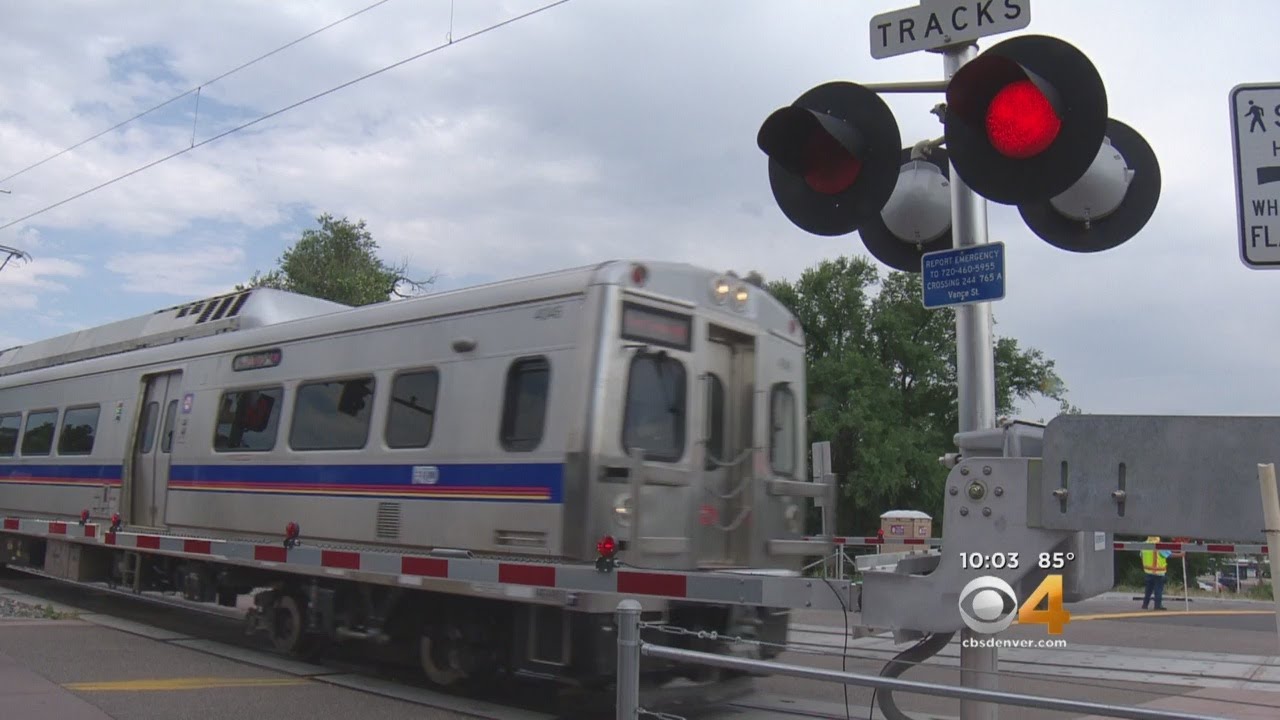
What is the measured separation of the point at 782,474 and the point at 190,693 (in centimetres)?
490

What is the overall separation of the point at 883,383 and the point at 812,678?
40.5 m

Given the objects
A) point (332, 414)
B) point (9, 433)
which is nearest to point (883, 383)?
point (9, 433)

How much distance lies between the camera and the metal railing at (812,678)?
9.57 ft

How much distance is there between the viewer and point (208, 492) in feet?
36.1

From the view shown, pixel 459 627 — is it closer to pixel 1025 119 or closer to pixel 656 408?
pixel 656 408

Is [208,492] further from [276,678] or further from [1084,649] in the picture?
[1084,649]

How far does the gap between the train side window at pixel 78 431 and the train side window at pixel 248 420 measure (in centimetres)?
358

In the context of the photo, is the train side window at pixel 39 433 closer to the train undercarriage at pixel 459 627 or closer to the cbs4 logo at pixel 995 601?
the train undercarriage at pixel 459 627

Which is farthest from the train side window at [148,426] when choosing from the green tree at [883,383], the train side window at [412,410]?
the green tree at [883,383]

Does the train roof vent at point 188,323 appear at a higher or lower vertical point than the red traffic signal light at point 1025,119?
higher

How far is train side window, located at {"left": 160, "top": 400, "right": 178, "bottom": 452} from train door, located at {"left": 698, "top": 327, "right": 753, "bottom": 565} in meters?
6.73

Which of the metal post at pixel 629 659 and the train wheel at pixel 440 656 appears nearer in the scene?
the metal post at pixel 629 659

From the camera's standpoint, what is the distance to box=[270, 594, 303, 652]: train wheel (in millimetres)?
9961

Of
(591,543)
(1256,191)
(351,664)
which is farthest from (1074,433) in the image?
(351,664)
